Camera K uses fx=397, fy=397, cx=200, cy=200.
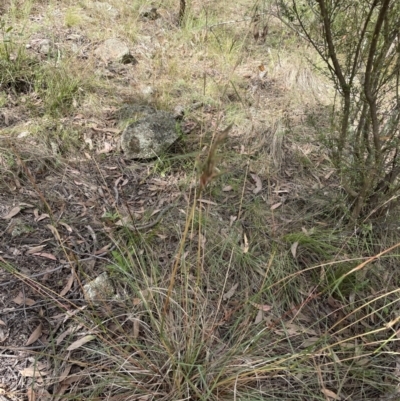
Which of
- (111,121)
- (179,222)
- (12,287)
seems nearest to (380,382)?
(179,222)

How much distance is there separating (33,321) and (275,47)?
3.50 m

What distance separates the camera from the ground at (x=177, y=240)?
5.08 feet

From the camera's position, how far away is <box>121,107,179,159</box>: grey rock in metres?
2.63

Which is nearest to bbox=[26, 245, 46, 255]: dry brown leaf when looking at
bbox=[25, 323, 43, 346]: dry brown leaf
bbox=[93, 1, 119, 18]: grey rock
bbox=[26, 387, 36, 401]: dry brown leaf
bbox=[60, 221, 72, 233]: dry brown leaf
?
bbox=[60, 221, 72, 233]: dry brown leaf

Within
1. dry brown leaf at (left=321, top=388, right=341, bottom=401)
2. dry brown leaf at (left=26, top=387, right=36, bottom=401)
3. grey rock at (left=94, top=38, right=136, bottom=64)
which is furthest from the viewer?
grey rock at (left=94, top=38, right=136, bottom=64)

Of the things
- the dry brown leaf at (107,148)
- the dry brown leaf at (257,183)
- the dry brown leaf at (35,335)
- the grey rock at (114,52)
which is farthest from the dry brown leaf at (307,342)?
the grey rock at (114,52)

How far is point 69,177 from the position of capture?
95.0 inches

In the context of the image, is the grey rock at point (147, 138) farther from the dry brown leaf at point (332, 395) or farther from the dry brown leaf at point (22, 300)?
the dry brown leaf at point (332, 395)

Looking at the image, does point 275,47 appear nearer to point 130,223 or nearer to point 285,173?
point 285,173

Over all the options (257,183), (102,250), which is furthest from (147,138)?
(102,250)

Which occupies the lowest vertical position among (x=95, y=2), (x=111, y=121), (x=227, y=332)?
(x=227, y=332)

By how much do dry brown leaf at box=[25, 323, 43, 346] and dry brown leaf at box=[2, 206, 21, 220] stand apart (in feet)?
2.19

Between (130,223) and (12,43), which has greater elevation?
(12,43)

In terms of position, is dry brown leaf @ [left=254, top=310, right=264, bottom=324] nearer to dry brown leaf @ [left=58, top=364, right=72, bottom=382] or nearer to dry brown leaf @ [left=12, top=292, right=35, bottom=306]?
dry brown leaf @ [left=58, top=364, right=72, bottom=382]
